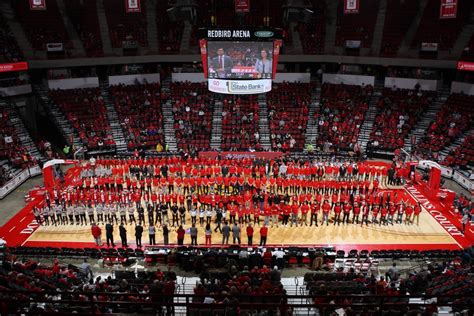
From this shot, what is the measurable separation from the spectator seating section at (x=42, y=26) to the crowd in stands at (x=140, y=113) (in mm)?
6231

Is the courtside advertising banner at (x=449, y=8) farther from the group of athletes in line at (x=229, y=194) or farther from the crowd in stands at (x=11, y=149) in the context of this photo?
the crowd in stands at (x=11, y=149)

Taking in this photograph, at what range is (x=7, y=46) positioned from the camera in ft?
117

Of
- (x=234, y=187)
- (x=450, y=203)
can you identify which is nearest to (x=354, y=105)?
(x=450, y=203)

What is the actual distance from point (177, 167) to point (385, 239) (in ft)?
44.4

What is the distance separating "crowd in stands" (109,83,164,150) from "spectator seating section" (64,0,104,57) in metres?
3.81

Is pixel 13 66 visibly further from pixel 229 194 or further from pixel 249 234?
pixel 249 234

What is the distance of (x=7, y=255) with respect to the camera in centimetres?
1786

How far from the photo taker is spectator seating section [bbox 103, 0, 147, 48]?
40.4 m

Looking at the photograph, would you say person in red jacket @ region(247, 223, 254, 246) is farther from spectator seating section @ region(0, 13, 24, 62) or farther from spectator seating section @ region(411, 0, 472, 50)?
spectator seating section @ region(411, 0, 472, 50)

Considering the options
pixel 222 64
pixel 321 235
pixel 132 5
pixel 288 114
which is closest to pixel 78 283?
pixel 321 235

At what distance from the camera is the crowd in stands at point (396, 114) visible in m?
35.6

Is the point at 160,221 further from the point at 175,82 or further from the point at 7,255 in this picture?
the point at 175,82

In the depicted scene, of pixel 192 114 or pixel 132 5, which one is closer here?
pixel 132 5

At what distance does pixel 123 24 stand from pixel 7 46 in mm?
10246
